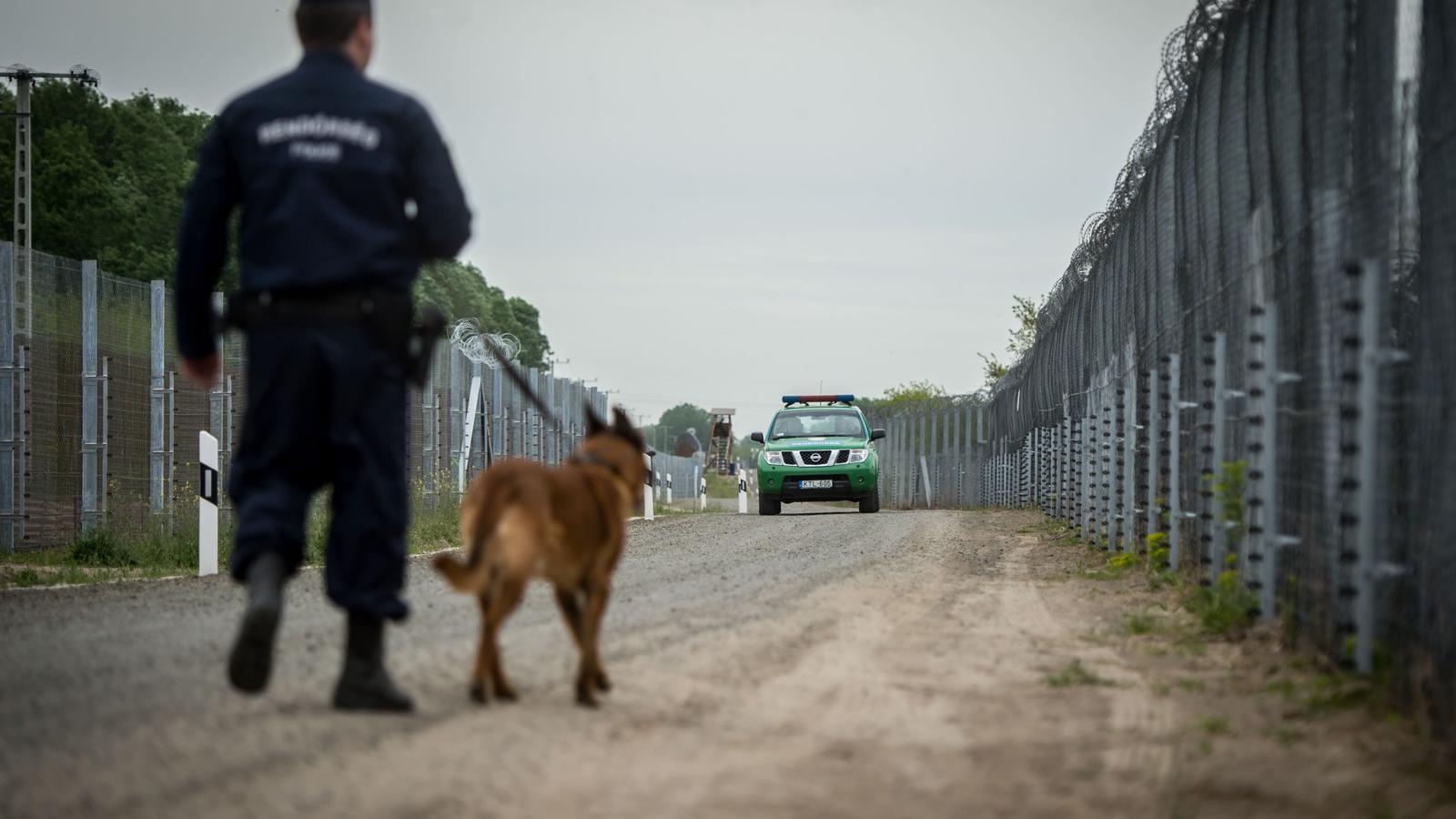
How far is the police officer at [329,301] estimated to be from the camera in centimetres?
439

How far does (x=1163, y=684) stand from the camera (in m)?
5.80

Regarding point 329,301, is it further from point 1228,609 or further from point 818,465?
point 818,465

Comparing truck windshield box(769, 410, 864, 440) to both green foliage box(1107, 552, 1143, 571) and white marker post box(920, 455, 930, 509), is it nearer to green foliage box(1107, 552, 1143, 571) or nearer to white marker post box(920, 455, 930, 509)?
white marker post box(920, 455, 930, 509)

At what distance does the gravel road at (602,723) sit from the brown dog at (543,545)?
0.17m

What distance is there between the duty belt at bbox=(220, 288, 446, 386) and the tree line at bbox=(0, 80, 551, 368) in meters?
40.9

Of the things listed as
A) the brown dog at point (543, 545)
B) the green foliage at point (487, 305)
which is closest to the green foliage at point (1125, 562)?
the brown dog at point (543, 545)

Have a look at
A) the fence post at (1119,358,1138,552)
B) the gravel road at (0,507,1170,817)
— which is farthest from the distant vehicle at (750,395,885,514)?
the gravel road at (0,507,1170,817)

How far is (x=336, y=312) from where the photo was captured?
440 centimetres

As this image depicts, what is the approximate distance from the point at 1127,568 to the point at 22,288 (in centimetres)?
971

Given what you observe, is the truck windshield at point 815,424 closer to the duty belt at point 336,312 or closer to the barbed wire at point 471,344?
the barbed wire at point 471,344

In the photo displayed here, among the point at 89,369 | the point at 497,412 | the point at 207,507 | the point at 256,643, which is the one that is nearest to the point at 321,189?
the point at 256,643

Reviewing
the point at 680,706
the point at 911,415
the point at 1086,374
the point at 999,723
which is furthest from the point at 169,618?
the point at 911,415

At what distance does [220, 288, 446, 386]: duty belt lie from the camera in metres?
4.39

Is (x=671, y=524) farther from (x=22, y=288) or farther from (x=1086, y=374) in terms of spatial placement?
(x=22, y=288)
